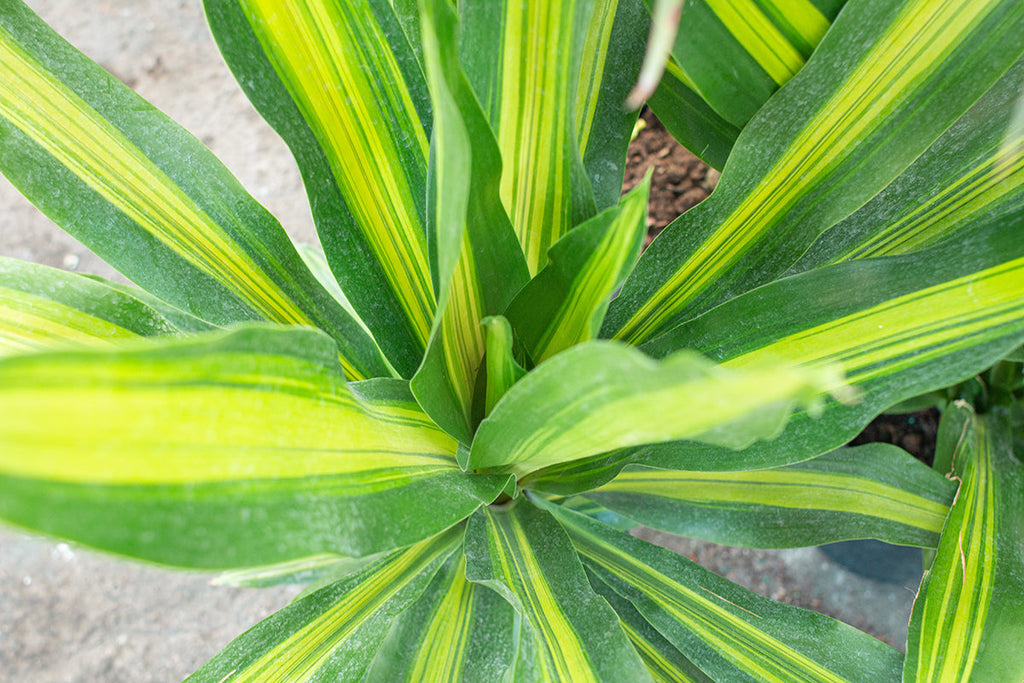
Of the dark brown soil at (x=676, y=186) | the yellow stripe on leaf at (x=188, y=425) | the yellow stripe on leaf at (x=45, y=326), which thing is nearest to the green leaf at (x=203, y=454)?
the yellow stripe on leaf at (x=188, y=425)

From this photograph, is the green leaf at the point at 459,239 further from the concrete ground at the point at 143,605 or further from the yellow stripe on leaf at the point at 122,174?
the concrete ground at the point at 143,605

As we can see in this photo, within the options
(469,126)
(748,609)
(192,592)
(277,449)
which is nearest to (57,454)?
(277,449)

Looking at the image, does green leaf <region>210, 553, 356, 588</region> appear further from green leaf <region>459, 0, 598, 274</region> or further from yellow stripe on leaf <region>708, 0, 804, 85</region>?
yellow stripe on leaf <region>708, 0, 804, 85</region>

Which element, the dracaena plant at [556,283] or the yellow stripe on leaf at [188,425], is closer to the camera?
the yellow stripe on leaf at [188,425]

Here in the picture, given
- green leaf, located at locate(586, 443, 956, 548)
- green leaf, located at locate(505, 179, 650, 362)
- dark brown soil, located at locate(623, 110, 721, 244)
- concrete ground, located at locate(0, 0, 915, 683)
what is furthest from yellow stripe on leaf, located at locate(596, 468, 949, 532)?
concrete ground, located at locate(0, 0, 915, 683)

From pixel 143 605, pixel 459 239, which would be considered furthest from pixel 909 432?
pixel 143 605

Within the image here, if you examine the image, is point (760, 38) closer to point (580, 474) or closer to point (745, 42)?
point (745, 42)
